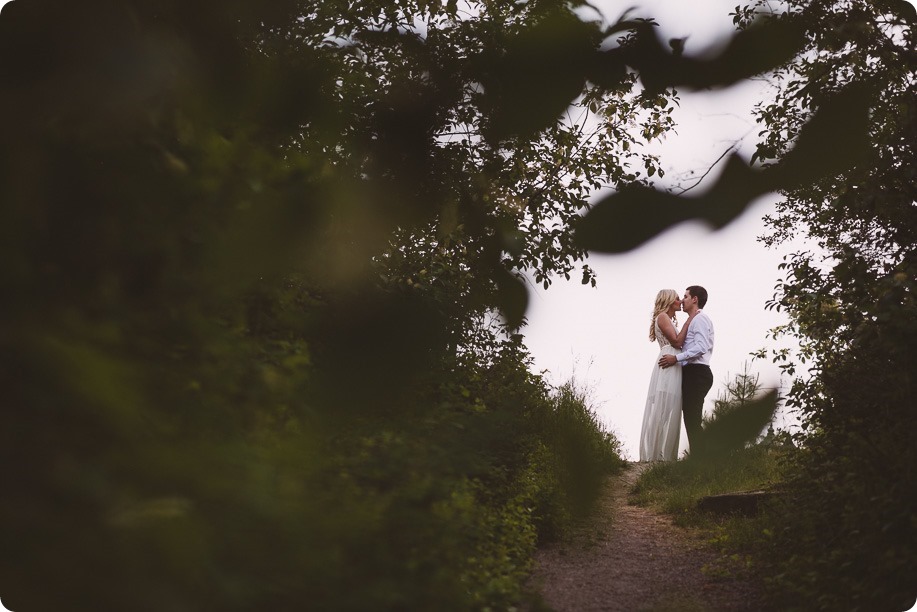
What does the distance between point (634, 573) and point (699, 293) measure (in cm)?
356

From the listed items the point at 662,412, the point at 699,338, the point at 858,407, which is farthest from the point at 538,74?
the point at 662,412

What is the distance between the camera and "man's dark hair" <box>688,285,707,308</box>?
31.2 inches

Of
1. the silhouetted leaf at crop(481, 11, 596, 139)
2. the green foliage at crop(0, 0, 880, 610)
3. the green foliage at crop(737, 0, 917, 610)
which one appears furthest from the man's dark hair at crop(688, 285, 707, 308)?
the green foliage at crop(737, 0, 917, 610)

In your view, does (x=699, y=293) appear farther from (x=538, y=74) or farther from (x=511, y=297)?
(x=538, y=74)

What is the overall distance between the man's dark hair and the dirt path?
2.34 metres

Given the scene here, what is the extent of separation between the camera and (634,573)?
408cm

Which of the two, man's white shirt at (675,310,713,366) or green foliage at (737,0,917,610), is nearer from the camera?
man's white shirt at (675,310,713,366)

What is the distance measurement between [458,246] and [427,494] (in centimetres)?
106

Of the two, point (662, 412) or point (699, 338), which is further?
point (662, 412)

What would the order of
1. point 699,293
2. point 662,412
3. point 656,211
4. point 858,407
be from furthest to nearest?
point 662,412 < point 858,407 < point 699,293 < point 656,211

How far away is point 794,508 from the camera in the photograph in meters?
3.79

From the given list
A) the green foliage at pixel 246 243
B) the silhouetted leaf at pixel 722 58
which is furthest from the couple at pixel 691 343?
the silhouetted leaf at pixel 722 58

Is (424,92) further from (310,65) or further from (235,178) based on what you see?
(235,178)

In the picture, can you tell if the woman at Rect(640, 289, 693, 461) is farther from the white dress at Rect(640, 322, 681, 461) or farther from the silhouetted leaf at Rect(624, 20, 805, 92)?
the silhouetted leaf at Rect(624, 20, 805, 92)
